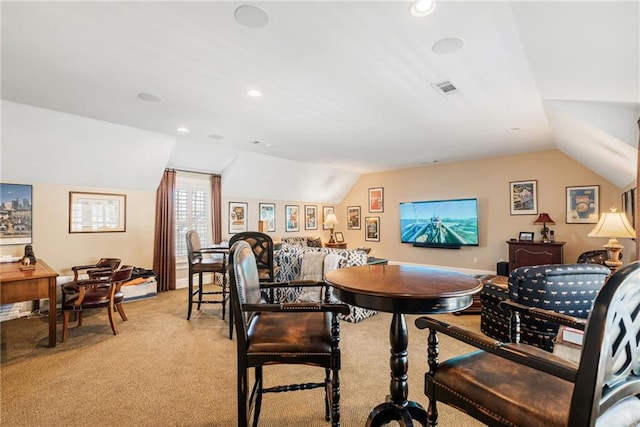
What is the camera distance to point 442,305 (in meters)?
1.46

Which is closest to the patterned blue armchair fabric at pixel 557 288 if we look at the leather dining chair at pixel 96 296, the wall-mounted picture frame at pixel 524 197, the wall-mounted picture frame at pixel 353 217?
the leather dining chair at pixel 96 296

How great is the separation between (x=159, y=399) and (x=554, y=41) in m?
3.84

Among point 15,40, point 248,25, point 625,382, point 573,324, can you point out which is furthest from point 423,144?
point 15,40

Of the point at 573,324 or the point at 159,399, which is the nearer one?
the point at 573,324

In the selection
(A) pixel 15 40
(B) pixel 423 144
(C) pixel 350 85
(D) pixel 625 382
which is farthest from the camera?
(B) pixel 423 144

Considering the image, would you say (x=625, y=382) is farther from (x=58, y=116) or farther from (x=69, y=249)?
(x=69, y=249)

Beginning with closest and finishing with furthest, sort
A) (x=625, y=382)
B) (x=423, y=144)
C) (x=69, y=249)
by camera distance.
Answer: (x=625, y=382) → (x=69, y=249) → (x=423, y=144)

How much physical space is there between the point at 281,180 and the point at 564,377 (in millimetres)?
6918

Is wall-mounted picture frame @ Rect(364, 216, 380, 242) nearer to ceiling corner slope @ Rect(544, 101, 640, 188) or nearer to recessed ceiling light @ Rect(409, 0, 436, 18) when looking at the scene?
ceiling corner slope @ Rect(544, 101, 640, 188)

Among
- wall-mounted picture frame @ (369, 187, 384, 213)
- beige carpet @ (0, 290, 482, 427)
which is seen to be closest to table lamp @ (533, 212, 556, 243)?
beige carpet @ (0, 290, 482, 427)

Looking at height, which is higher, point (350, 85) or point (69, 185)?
point (350, 85)

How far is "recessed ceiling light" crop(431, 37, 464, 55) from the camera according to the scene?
2.28 metres

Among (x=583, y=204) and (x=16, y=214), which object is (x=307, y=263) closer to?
(x=16, y=214)

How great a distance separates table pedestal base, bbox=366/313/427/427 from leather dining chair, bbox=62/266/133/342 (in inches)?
126
